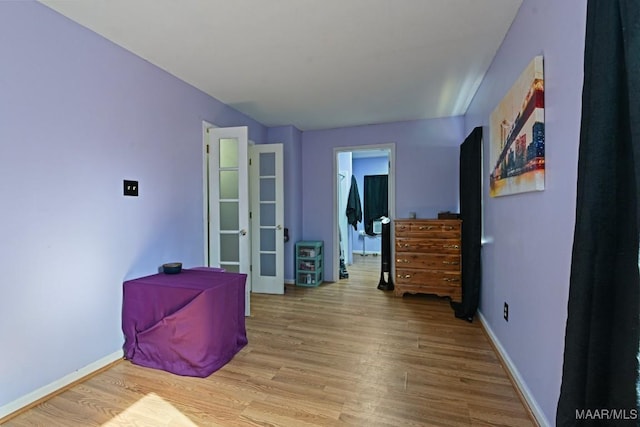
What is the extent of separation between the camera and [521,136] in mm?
1737

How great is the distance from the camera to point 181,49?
235 cm

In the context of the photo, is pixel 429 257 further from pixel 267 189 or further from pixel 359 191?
pixel 359 191

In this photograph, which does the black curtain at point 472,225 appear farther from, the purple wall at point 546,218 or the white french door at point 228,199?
the white french door at point 228,199

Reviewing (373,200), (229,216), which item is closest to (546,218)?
(229,216)

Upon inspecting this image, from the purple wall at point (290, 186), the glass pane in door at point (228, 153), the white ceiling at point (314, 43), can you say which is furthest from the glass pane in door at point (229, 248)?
the white ceiling at point (314, 43)

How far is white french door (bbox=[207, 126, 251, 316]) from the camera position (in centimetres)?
316

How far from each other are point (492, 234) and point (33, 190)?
3414 millimetres

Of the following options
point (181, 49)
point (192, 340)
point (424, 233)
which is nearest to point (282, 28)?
point (181, 49)

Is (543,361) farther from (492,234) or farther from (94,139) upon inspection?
(94,139)

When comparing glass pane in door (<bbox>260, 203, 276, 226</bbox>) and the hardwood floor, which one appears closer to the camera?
the hardwood floor

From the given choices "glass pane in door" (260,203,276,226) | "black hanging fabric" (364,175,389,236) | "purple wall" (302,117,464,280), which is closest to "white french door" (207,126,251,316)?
"glass pane in door" (260,203,276,226)

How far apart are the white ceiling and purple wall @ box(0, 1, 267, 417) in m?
0.27

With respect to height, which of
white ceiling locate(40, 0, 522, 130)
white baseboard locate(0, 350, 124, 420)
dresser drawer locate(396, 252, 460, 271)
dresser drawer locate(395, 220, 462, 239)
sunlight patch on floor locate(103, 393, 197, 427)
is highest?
white ceiling locate(40, 0, 522, 130)

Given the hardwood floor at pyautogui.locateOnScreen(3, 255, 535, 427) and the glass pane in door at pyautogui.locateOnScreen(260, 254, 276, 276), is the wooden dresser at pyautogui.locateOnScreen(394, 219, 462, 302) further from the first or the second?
the glass pane in door at pyautogui.locateOnScreen(260, 254, 276, 276)
